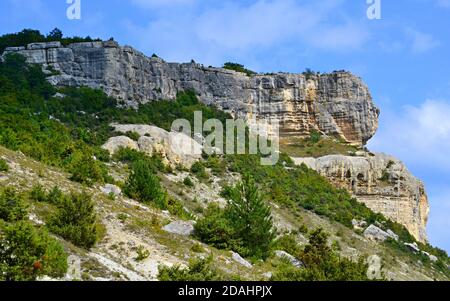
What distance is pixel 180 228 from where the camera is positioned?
29344 millimetres

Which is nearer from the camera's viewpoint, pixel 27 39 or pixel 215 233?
pixel 215 233

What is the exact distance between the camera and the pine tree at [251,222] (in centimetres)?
3051

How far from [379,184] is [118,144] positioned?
903 inches

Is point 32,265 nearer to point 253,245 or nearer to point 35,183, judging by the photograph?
point 35,183

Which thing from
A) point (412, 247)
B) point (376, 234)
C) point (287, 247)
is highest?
point (287, 247)

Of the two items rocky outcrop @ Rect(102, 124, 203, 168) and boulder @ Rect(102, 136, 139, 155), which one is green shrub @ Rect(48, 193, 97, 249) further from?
rocky outcrop @ Rect(102, 124, 203, 168)

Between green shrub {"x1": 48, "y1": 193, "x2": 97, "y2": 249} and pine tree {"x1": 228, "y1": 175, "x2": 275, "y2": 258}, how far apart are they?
655 centimetres

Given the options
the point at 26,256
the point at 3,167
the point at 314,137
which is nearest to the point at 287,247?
the point at 3,167

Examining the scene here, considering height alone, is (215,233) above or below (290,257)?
above

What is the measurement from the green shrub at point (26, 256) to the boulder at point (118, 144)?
102 ft

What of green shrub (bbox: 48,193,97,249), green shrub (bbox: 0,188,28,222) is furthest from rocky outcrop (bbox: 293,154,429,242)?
green shrub (bbox: 0,188,28,222)

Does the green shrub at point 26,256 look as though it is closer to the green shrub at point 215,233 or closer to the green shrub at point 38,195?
the green shrub at point 38,195

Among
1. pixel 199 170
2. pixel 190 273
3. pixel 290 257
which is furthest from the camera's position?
pixel 199 170

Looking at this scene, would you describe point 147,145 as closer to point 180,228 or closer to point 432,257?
point 432,257
